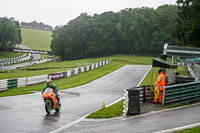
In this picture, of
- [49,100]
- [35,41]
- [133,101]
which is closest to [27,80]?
[49,100]

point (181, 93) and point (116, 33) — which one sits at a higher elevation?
point (116, 33)

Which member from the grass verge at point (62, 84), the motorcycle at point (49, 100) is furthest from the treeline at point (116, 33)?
the motorcycle at point (49, 100)

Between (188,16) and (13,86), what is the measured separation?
2881cm

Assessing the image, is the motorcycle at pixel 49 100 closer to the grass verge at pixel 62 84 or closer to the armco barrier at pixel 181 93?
the armco barrier at pixel 181 93

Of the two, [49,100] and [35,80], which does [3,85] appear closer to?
[35,80]

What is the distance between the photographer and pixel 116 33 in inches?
3799

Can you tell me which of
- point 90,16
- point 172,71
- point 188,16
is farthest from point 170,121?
point 90,16

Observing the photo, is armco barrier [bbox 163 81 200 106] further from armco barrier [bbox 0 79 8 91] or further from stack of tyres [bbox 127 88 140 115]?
armco barrier [bbox 0 79 8 91]

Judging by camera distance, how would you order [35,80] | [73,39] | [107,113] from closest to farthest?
[107,113] < [35,80] < [73,39]

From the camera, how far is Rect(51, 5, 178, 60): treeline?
8644 cm

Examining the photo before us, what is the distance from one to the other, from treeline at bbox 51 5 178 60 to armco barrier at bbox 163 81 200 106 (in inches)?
2675

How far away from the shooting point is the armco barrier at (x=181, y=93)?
15.3 m

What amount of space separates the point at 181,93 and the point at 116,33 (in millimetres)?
81612

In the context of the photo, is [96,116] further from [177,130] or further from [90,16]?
[90,16]
